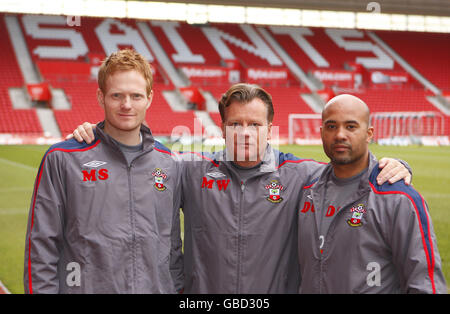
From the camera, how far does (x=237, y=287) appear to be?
281cm

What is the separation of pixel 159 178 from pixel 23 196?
8884 millimetres

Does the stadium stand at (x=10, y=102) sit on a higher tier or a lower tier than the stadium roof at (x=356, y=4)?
lower

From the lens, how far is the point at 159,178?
282cm

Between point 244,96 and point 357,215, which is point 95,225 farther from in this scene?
point 357,215

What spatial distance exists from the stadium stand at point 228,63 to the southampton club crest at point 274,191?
76.1ft

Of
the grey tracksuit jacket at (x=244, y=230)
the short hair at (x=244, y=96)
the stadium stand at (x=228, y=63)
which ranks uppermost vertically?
the stadium stand at (x=228, y=63)

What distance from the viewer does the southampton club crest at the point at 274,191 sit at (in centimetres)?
289

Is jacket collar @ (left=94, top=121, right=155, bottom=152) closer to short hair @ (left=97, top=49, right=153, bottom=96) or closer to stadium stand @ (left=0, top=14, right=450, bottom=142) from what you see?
short hair @ (left=97, top=49, right=153, bottom=96)

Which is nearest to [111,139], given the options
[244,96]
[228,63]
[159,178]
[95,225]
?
[159,178]

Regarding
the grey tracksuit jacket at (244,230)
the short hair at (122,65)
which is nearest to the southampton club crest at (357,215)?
the grey tracksuit jacket at (244,230)

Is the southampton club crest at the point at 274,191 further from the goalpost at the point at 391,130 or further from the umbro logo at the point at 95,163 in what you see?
the goalpost at the point at 391,130

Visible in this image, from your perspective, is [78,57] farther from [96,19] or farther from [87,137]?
[87,137]

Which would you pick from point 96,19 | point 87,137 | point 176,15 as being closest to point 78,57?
point 96,19

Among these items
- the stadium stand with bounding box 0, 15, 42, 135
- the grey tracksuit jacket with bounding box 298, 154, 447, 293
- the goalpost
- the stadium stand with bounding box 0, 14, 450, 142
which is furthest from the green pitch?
the stadium stand with bounding box 0, 14, 450, 142
